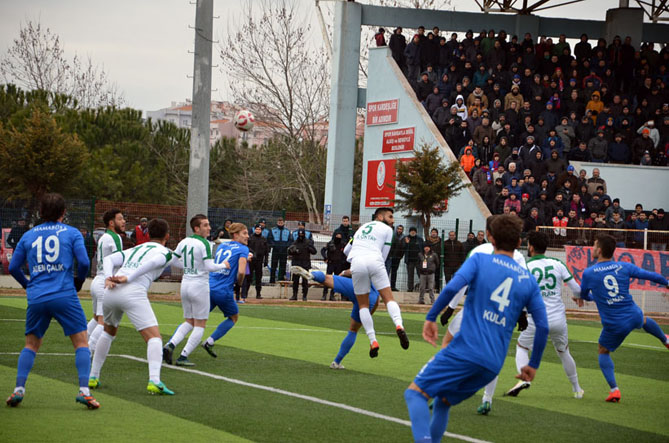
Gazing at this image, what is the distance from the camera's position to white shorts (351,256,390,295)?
1189cm

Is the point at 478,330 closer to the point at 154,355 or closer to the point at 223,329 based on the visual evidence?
the point at 154,355

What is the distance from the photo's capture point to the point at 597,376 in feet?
41.5

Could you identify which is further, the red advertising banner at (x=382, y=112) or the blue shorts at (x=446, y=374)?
the red advertising banner at (x=382, y=112)

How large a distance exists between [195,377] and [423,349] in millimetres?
5462

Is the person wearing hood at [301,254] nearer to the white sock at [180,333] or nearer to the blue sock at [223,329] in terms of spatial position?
the blue sock at [223,329]

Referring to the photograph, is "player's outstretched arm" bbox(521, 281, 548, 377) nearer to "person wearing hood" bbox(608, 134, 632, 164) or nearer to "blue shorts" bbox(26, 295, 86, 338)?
"blue shorts" bbox(26, 295, 86, 338)

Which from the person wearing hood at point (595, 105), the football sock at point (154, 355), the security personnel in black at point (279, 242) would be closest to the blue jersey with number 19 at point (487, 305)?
the football sock at point (154, 355)

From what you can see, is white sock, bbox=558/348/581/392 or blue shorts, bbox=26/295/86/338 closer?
blue shorts, bbox=26/295/86/338

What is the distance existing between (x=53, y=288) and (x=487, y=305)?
4.26m

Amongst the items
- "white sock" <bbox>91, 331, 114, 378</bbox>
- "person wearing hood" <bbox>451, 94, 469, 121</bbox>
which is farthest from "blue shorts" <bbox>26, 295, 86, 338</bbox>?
"person wearing hood" <bbox>451, 94, 469, 121</bbox>

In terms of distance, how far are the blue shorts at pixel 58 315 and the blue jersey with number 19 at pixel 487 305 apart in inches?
148

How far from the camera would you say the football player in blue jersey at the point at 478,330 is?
5812 mm

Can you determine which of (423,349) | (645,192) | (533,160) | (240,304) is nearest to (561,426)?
(423,349)

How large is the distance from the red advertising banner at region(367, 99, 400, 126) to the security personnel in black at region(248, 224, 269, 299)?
1045cm
